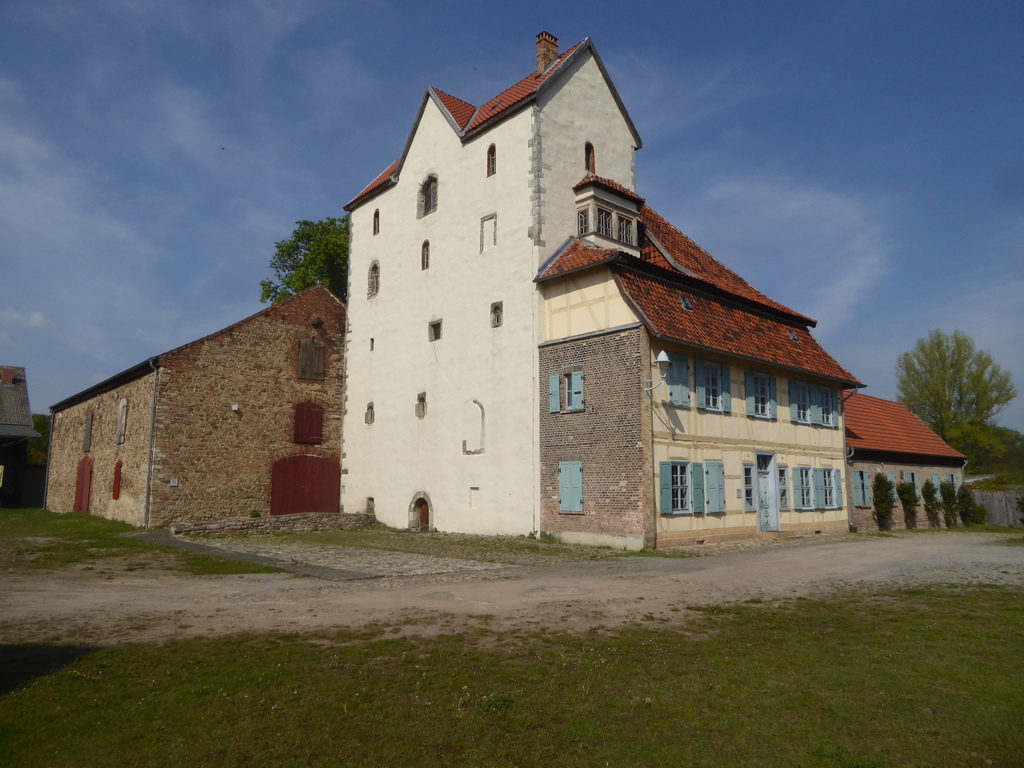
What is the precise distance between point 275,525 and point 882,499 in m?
21.0

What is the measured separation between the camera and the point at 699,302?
20.5 metres

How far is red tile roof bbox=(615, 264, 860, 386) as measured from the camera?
18.2 m

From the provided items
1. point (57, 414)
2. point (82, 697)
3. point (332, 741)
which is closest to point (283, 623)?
point (82, 697)

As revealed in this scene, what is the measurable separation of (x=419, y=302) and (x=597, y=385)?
28.4 ft

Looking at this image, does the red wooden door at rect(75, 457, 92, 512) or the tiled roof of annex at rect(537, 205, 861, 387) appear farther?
the red wooden door at rect(75, 457, 92, 512)

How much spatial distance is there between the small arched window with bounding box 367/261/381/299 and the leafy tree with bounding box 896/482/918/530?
21328mm

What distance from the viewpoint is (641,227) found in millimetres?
23516

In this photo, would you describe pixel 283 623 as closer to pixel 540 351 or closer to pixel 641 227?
pixel 540 351

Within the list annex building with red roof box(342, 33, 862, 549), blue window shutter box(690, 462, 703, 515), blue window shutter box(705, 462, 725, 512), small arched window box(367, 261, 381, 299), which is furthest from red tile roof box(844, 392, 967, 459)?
small arched window box(367, 261, 381, 299)

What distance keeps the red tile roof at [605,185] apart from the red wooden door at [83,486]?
22566mm

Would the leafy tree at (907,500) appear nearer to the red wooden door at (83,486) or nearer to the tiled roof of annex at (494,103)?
the tiled roof of annex at (494,103)

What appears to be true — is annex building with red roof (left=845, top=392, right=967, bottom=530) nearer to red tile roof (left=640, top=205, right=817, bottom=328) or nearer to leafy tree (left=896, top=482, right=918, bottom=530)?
leafy tree (left=896, top=482, right=918, bottom=530)

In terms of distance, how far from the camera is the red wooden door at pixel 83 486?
2936cm

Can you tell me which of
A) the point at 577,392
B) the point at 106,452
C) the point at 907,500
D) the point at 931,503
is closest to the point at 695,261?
the point at 577,392
